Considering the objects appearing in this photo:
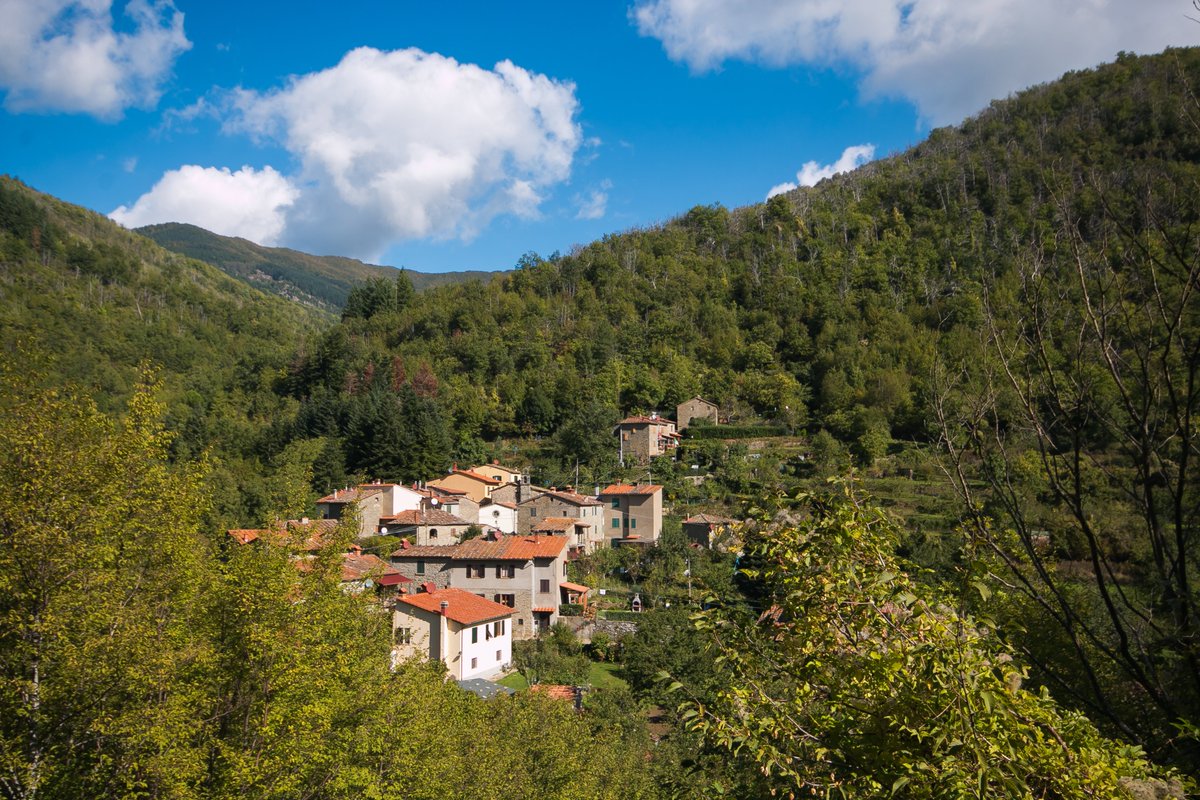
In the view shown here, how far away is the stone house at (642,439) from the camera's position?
47.8 m

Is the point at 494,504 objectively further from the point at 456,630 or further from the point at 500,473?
the point at 456,630

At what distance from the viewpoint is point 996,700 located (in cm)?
243

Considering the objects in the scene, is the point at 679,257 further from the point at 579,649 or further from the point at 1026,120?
the point at 579,649

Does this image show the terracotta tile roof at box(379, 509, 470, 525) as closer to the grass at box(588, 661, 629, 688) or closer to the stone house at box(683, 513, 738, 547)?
the stone house at box(683, 513, 738, 547)

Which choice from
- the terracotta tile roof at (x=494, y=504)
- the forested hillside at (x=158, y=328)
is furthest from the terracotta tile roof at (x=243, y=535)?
the terracotta tile roof at (x=494, y=504)

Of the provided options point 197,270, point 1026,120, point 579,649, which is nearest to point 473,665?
point 579,649

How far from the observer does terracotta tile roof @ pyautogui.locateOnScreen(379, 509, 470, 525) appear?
3316 centimetres

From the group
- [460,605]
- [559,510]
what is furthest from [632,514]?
[460,605]

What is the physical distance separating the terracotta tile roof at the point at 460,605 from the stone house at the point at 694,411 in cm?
2972

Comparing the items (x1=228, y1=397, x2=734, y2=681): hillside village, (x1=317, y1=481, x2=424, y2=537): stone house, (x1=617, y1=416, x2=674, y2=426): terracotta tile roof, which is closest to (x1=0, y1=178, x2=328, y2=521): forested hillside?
(x1=317, y1=481, x2=424, y2=537): stone house

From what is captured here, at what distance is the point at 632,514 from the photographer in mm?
36844

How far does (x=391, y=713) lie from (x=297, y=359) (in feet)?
188

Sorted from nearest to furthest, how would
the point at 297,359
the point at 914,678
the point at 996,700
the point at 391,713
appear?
the point at 996,700 < the point at 914,678 < the point at 391,713 < the point at 297,359

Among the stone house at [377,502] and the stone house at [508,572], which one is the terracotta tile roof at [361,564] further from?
the stone house at [377,502]
